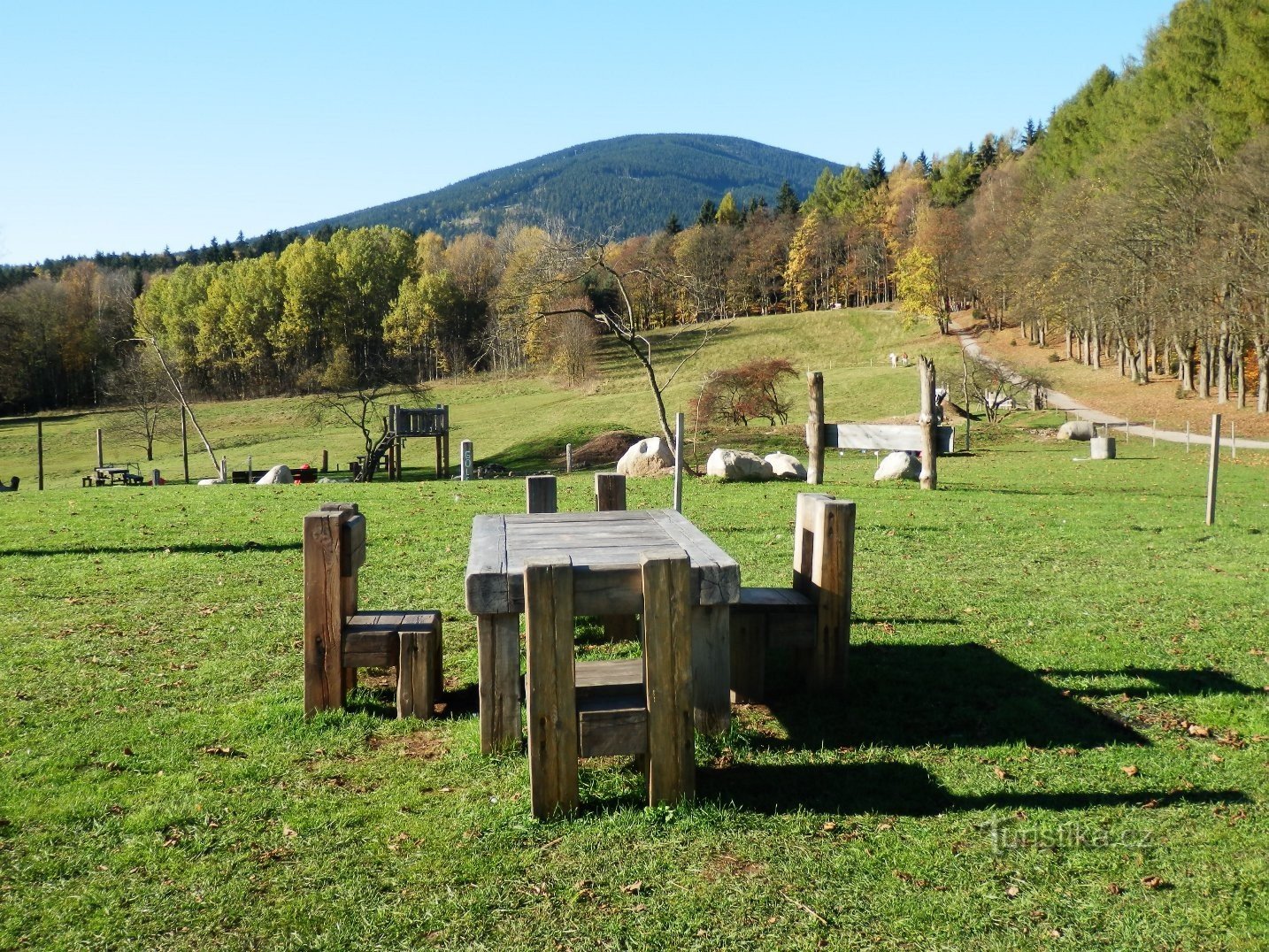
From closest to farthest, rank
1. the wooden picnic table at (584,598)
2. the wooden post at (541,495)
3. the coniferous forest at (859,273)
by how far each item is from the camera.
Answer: the wooden picnic table at (584,598)
the wooden post at (541,495)
the coniferous forest at (859,273)

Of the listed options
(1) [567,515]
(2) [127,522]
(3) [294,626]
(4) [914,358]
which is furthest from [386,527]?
(4) [914,358]

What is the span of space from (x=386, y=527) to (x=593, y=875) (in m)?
10.1

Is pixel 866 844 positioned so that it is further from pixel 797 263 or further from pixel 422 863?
pixel 797 263

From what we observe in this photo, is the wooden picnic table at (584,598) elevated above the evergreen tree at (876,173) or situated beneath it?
situated beneath

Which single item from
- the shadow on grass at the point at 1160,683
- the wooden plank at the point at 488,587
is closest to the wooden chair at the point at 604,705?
the wooden plank at the point at 488,587

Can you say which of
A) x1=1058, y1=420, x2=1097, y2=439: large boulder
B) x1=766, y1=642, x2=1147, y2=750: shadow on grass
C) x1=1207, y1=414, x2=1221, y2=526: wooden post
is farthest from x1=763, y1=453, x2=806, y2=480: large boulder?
x1=1058, y1=420, x2=1097, y2=439: large boulder

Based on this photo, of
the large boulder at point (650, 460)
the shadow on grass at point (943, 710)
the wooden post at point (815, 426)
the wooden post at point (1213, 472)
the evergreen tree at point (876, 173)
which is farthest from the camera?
the evergreen tree at point (876, 173)

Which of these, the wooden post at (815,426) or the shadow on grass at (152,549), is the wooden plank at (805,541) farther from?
the wooden post at (815,426)

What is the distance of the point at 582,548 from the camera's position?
5.79 meters

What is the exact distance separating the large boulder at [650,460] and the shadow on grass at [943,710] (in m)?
15.0

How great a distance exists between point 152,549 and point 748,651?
28.6 ft

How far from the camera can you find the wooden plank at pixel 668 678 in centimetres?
458

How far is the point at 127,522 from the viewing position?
1430cm

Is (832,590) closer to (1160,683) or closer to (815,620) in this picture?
(815,620)
